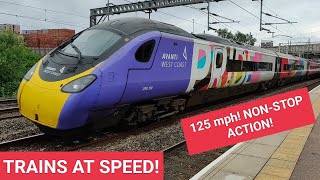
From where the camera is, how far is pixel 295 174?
5.39 metres

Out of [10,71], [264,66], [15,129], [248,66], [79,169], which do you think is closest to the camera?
[79,169]

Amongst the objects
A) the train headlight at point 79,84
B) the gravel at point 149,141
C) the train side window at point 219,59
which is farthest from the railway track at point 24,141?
the train side window at point 219,59

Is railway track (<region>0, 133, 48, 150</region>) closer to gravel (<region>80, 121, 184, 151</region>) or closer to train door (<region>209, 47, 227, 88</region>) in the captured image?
gravel (<region>80, 121, 184, 151</region>)

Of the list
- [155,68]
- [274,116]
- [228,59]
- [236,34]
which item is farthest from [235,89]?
→ [236,34]

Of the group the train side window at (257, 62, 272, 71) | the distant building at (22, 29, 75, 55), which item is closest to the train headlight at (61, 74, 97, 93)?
the train side window at (257, 62, 272, 71)

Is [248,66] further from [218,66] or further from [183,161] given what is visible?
[183,161]

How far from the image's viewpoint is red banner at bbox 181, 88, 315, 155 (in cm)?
776

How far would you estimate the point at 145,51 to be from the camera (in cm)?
810

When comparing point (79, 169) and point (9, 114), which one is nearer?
point (79, 169)

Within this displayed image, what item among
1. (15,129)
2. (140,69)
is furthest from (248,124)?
(15,129)

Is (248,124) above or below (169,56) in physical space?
below

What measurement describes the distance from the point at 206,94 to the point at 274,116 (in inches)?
125

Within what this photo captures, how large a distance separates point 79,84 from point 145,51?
1.99m

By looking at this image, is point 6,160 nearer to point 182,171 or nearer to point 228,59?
point 182,171
